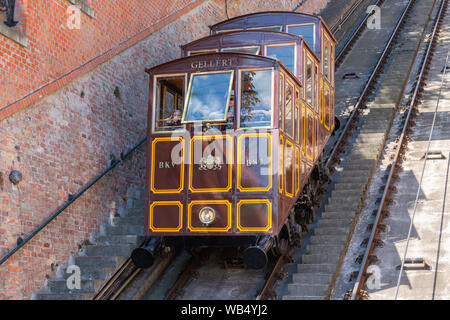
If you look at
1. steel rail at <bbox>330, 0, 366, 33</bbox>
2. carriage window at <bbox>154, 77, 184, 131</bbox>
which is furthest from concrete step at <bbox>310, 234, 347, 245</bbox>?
steel rail at <bbox>330, 0, 366, 33</bbox>

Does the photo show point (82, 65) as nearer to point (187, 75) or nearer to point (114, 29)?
point (114, 29)

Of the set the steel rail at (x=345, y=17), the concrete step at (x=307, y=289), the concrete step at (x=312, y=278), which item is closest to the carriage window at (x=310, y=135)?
the concrete step at (x=312, y=278)

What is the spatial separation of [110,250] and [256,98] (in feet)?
10.9

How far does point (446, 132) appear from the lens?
14.1 meters

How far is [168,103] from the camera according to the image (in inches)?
390

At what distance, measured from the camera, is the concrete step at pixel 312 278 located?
9.59 meters

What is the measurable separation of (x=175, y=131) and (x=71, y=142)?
6.45 ft

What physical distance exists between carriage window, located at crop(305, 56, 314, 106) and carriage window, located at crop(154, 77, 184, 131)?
242 centimetres

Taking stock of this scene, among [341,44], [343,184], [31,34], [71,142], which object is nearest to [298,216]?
[343,184]

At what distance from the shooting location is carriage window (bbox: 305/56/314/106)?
1118 centimetres

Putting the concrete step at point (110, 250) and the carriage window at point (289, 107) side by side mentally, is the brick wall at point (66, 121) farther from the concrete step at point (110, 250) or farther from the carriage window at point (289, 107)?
the carriage window at point (289, 107)

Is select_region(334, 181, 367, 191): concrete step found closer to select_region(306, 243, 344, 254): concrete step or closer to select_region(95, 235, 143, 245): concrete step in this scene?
select_region(306, 243, 344, 254): concrete step

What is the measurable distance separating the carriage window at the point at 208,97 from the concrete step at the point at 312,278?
260cm

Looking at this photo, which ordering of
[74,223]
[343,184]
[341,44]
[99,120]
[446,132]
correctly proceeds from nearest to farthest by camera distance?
[74,223] → [99,120] → [343,184] → [446,132] → [341,44]
